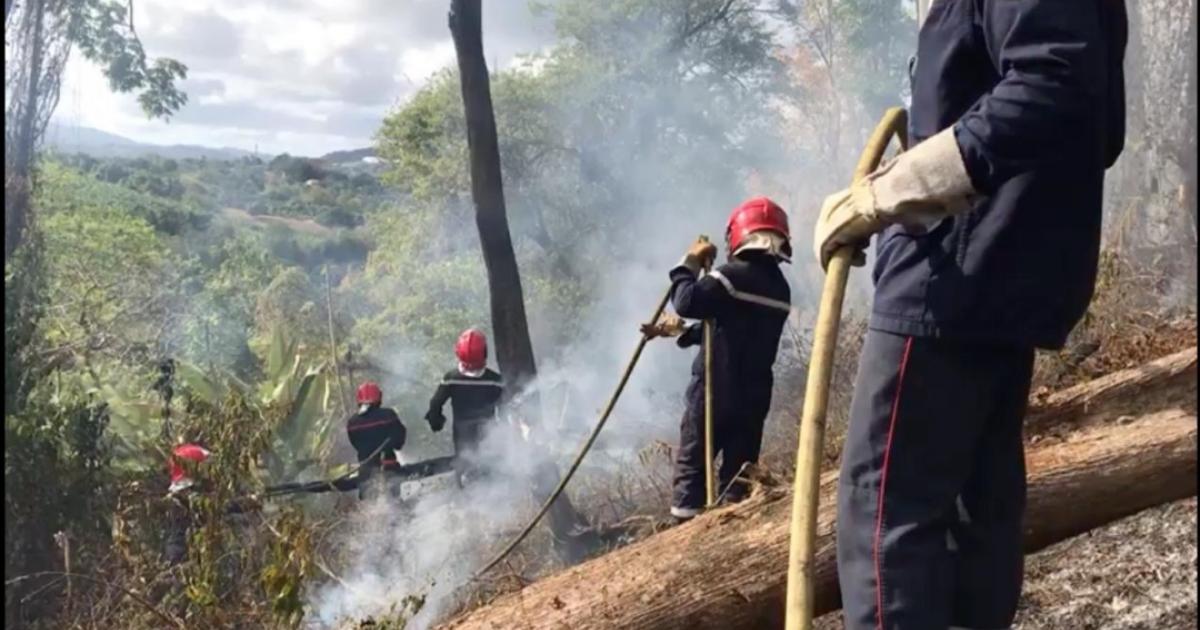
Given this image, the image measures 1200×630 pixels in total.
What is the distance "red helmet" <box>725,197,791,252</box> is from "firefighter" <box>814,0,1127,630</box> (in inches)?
104

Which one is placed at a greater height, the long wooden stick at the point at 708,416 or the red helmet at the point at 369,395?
the long wooden stick at the point at 708,416

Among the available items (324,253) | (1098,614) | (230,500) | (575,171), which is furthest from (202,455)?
(324,253)

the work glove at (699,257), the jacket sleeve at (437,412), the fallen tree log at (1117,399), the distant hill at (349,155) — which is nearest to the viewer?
the fallen tree log at (1117,399)

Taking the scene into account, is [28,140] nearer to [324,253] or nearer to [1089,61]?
[1089,61]

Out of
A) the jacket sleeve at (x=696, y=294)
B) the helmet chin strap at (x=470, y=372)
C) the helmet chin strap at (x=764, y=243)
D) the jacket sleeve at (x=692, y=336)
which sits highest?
the helmet chin strap at (x=764, y=243)

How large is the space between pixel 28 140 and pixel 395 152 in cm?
746

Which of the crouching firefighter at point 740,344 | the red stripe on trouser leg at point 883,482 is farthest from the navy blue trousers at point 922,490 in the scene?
the crouching firefighter at point 740,344

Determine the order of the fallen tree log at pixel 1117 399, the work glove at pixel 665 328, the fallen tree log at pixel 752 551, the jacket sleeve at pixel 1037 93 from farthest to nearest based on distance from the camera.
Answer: the work glove at pixel 665 328
the fallen tree log at pixel 1117 399
the fallen tree log at pixel 752 551
the jacket sleeve at pixel 1037 93

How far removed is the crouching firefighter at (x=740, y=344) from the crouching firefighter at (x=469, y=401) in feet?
9.88

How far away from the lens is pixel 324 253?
15.4 meters

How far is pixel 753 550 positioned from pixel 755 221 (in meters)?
2.07

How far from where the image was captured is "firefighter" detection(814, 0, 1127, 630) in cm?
172

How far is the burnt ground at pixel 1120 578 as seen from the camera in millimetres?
2678

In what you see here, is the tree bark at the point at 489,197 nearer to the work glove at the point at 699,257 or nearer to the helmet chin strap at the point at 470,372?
the helmet chin strap at the point at 470,372
